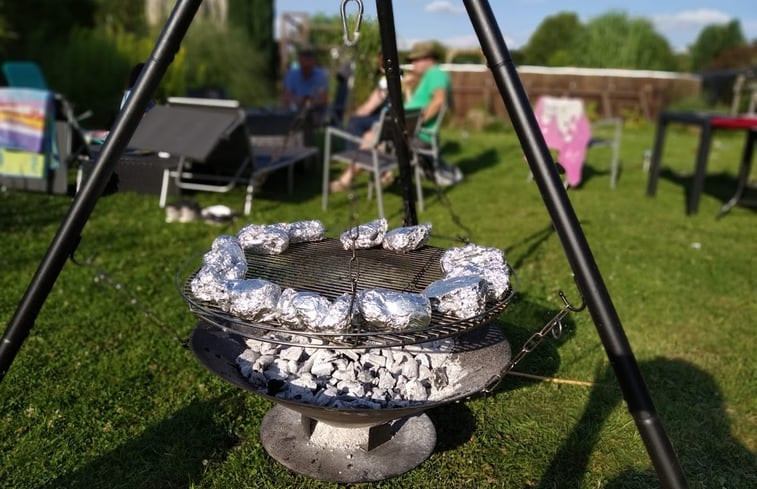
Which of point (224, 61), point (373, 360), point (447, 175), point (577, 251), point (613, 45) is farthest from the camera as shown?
point (613, 45)

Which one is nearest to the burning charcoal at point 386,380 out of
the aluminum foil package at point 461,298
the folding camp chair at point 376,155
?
the aluminum foil package at point 461,298

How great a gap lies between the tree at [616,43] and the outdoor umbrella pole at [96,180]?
21.5m

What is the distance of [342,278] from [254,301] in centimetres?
50

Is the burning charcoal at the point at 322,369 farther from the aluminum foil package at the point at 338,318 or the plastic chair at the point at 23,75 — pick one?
the plastic chair at the point at 23,75

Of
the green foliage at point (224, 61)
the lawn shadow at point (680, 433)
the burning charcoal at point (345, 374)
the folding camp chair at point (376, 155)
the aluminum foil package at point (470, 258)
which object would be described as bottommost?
the lawn shadow at point (680, 433)

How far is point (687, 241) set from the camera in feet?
17.6

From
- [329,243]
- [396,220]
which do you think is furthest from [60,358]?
[396,220]

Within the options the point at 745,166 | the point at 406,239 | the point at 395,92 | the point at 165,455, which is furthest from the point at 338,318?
the point at 745,166

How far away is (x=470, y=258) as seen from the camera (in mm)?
2342

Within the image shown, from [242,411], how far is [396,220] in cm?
306

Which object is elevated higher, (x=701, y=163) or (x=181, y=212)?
(x=701, y=163)

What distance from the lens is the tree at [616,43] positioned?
20891mm

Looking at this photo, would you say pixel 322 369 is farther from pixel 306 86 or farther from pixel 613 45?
pixel 613 45

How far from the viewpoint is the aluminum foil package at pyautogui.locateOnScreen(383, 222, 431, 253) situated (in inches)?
102
